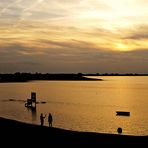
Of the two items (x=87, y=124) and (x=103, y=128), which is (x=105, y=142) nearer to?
(x=103, y=128)

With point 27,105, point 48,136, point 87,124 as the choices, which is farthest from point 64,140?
point 27,105

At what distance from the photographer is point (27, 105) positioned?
256 ft

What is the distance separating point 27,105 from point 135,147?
60.8m

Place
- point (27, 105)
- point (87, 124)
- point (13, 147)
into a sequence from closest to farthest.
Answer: point (13, 147) → point (87, 124) → point (27, 105)

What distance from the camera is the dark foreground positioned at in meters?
19.8

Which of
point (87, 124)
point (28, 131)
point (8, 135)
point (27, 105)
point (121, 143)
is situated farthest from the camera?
point (27, 105)

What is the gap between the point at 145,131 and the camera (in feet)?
134

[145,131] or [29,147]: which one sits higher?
[29,147]

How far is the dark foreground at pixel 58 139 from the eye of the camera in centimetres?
1983

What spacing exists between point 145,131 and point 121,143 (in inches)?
867

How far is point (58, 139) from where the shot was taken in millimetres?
21422

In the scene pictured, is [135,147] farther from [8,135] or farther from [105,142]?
[8,135]

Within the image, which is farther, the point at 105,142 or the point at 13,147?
the point at 105,142

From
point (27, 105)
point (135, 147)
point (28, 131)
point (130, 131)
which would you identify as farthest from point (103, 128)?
point (27, 105)
